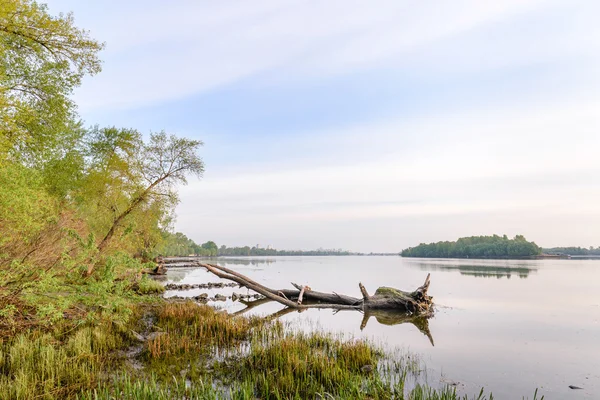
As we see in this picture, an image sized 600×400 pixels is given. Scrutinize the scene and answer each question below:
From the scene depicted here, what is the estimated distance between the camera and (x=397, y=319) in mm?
19844

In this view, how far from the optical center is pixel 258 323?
15.9m

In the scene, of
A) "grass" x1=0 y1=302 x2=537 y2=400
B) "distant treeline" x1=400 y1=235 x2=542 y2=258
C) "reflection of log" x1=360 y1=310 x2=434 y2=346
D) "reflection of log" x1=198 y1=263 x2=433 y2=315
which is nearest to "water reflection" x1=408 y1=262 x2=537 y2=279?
"reflection of log" x1=198 y1=263 x2=433 y2=315

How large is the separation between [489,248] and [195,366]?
564ft

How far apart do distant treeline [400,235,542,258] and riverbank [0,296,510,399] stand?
529ft

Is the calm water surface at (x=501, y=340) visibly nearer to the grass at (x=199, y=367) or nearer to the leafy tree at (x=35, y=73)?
the grass at (x=199, y=367)

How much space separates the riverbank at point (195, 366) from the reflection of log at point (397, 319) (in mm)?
6042

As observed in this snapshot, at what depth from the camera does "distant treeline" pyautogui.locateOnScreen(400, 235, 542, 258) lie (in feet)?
472

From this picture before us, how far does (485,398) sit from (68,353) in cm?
1138

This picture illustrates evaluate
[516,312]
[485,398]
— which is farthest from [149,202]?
[516,312]

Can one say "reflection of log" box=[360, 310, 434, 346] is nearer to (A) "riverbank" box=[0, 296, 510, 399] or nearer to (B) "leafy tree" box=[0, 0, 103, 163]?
(A) "riverbank" box=[0, 296, 510, 399]

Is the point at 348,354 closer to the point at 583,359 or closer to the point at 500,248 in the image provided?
the point at 583,359

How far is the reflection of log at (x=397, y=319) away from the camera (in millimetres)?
17875

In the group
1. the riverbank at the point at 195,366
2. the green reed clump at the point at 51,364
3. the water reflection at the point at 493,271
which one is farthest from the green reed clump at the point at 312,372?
the water reflection at the point at 493,271

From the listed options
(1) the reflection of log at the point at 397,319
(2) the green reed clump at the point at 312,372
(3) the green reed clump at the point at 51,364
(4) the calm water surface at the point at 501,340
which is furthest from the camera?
(1) the reflection of log at the point at 397,319
